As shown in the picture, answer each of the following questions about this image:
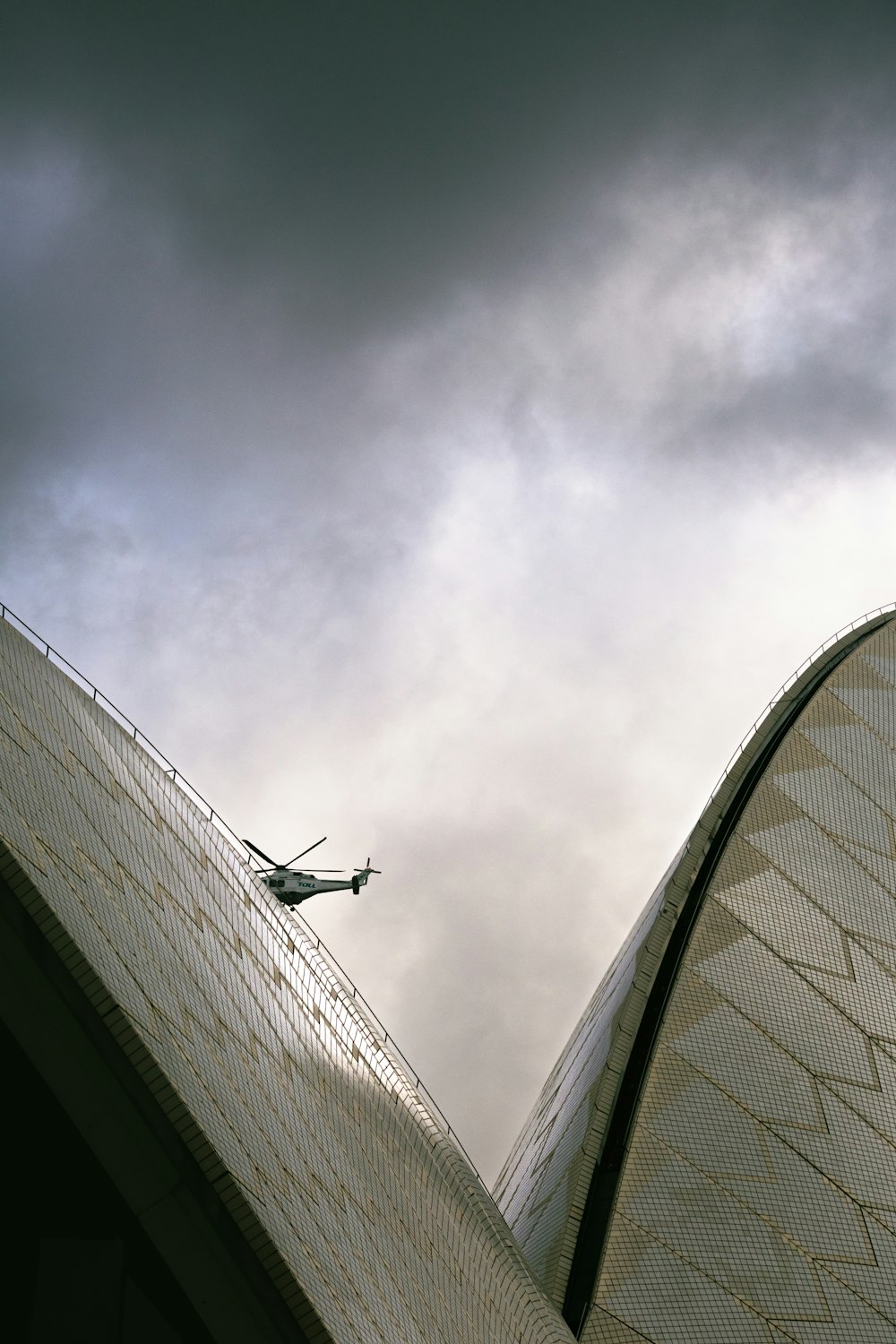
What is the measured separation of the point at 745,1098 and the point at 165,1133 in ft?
45.1

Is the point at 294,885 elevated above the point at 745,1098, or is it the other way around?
the point at 294,885

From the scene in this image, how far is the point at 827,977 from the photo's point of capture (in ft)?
68.9

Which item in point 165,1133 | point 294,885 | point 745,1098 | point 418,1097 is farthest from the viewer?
point 294,885

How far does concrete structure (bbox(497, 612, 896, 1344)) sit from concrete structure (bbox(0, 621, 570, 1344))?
300 centimetres

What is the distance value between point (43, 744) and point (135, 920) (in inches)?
86.4

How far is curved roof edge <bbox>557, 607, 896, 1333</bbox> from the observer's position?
16.5 metres

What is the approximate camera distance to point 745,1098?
60.9ft

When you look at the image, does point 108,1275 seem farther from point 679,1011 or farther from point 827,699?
point 827,699

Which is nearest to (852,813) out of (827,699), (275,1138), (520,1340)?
(827,699)

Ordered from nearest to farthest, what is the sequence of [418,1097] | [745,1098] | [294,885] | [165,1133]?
[165,1133] < [745,1098] < [418,1097] < [294,885]

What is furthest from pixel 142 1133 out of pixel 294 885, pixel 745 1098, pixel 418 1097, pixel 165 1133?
pixel 294 885

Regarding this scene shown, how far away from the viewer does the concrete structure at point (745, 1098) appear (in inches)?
631

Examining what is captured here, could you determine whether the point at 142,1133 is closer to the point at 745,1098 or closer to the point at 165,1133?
the point at 165,1133

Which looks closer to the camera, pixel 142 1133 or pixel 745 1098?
pixel 142 1133
